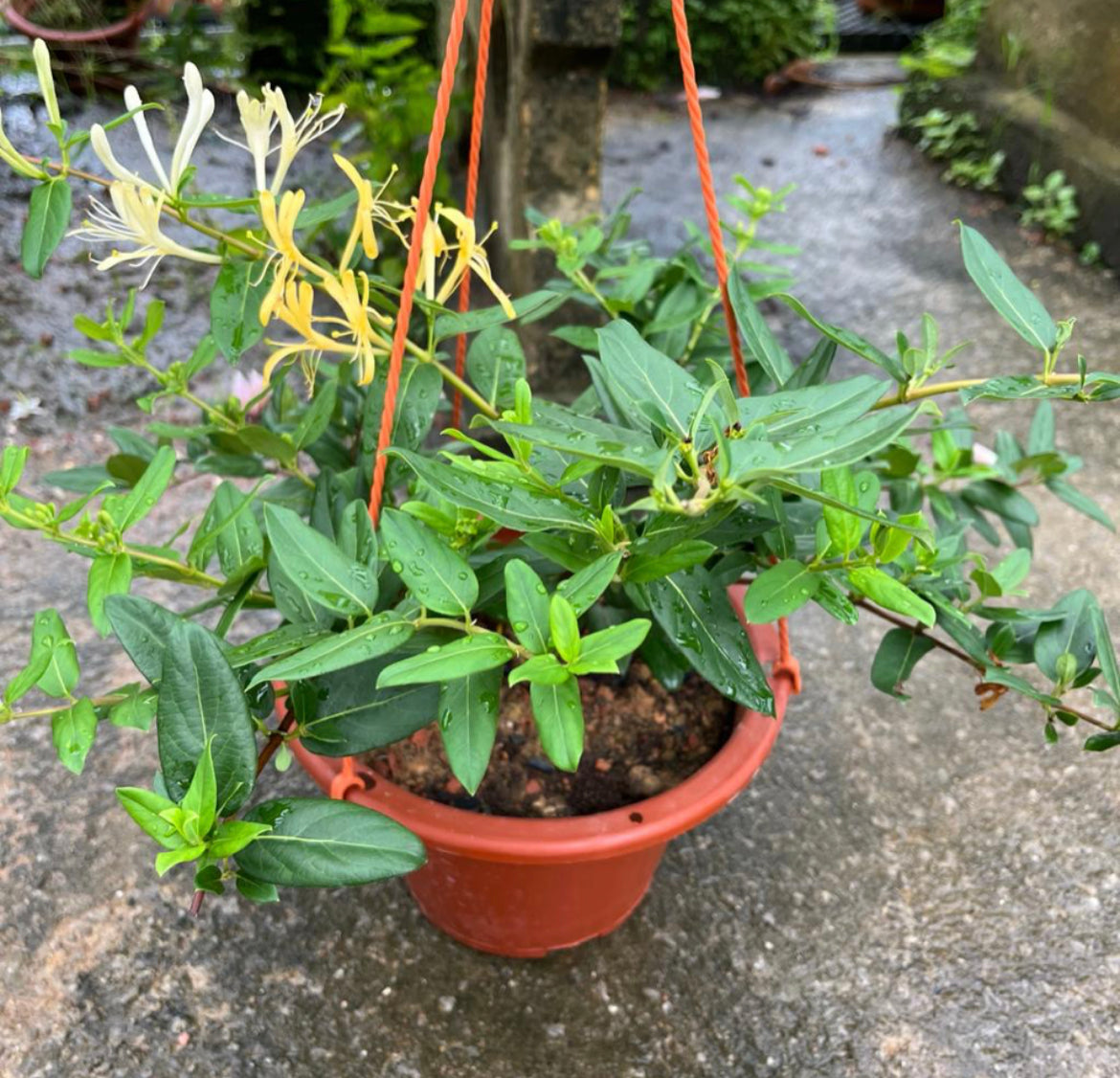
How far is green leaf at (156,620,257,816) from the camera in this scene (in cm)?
73

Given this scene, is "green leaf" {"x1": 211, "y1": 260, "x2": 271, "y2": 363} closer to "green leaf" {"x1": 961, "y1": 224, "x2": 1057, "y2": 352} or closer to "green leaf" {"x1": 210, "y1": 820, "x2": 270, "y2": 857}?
"green leaf" {"x1": 210, "y1": 820, "x2": 270, "y2": 857}

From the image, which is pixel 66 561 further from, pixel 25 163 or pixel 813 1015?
pixel 813 1015

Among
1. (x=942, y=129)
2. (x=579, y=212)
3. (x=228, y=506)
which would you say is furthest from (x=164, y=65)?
(x=228, y=506)

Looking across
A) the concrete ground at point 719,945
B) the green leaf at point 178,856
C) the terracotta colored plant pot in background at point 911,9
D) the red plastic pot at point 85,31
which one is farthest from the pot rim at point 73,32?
the terracotta colored plant pot in background at point 911,9

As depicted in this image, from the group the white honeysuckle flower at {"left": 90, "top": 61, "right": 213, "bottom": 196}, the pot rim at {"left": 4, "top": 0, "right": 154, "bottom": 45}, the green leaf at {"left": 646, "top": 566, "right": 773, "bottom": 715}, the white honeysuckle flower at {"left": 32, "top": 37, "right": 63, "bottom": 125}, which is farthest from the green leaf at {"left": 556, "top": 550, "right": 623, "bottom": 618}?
the pot rim at {"left": 4, "top": 0, "right": 154, "bottom": 45}

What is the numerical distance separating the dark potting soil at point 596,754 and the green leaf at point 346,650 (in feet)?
1.58

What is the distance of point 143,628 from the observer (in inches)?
31.1

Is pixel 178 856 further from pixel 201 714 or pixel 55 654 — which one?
pixel 55 654

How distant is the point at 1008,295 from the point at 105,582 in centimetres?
81

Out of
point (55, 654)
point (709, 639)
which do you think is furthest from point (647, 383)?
point (55, 654)

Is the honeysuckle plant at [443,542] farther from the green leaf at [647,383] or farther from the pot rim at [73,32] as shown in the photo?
the pot rim at [73,32]

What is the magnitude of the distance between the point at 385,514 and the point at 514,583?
12cm

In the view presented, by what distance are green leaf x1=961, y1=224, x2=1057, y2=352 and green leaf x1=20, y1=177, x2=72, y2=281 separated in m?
0.75

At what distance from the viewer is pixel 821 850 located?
59.7 inches
